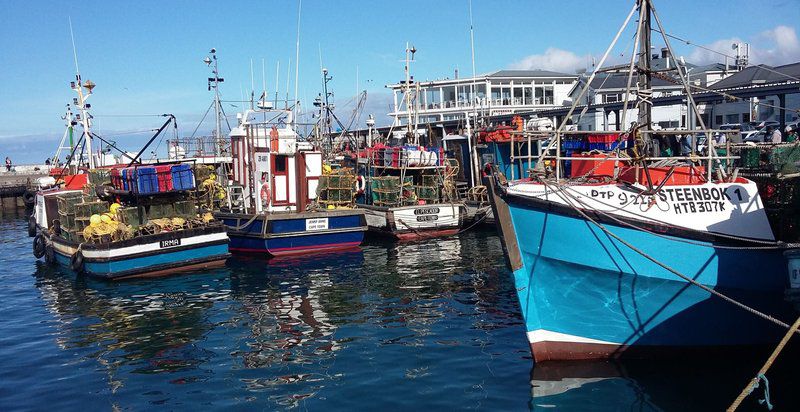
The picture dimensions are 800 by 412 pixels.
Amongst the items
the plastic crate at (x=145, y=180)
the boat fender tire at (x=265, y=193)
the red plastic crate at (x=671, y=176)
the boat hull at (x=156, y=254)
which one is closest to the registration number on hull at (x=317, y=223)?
the boat fender tire at (x=265, y=193)

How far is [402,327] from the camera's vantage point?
13242 millimetres

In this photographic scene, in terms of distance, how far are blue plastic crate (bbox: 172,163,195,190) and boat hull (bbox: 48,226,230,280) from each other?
1.38 meters

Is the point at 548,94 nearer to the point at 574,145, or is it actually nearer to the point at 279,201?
the point at 574,145

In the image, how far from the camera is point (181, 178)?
19344mm

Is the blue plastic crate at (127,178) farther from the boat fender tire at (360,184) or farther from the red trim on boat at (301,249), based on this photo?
the boat fender tire at (360,184)

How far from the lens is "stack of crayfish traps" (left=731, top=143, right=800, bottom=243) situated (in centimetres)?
1079

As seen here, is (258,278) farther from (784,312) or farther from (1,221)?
(1,221)

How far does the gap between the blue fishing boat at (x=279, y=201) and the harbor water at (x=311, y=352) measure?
252cm

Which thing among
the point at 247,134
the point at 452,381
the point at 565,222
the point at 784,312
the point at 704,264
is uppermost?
the point at 247,134

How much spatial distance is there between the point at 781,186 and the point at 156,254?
15711 millimetres

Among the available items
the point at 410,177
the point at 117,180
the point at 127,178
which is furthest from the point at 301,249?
the point at 410,177

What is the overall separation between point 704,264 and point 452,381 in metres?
4.36

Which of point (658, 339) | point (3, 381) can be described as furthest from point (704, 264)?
point (3, 381)

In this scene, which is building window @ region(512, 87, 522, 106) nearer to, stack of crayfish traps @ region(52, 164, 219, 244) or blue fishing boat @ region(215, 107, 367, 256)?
blue fishing boat @ region(215, 107, 367, 256)
